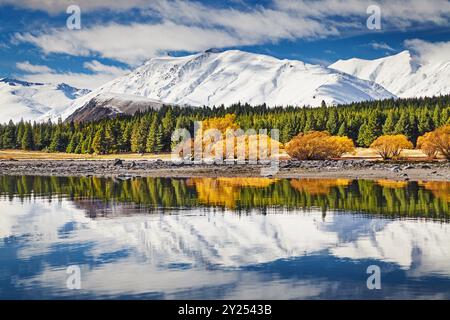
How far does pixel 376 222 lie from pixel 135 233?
11339 millimetres

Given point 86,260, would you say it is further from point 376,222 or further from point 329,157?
point 329,157

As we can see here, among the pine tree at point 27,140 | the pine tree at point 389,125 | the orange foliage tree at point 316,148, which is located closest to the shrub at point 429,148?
the orange foliage tree at point 316,148

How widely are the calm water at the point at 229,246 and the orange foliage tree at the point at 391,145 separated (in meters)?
45.9

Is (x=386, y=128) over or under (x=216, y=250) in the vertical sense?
over

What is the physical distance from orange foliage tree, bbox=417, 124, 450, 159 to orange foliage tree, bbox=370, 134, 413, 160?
9.87ft

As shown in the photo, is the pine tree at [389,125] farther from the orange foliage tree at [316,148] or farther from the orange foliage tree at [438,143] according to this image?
the orange foliage tree at [438,143]

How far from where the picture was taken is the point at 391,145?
85.4 meters

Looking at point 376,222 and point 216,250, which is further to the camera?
point 376,222

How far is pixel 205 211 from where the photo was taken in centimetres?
3247

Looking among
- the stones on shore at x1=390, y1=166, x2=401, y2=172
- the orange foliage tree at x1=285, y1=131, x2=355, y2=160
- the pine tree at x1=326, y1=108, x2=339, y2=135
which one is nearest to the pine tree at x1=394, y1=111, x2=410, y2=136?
the pine tree at x1=326, y1=108, x2=339, y2=135

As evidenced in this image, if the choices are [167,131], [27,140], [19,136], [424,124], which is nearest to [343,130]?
[424,124]

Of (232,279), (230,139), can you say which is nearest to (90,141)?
(230,139)

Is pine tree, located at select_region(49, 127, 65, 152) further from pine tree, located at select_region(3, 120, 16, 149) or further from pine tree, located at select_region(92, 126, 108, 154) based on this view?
pine tree, located at select_region(3, 120, 16, 149)

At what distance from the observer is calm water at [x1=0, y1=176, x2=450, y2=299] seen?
1598cm
